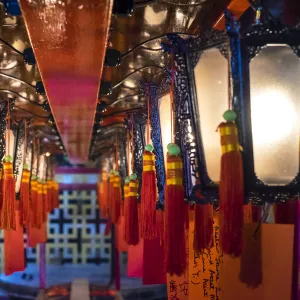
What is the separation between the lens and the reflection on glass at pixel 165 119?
2396mm

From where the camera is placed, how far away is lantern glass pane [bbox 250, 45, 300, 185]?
1.50m

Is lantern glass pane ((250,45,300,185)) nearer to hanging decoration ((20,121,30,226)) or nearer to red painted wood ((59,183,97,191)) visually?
hanging decoration ((20,121,30,226))

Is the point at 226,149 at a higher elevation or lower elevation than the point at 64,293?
higher

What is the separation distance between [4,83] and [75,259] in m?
9.20

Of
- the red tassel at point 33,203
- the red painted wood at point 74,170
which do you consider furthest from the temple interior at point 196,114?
the red painted wood at point 74,170

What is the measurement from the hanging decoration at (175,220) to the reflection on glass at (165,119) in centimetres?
57

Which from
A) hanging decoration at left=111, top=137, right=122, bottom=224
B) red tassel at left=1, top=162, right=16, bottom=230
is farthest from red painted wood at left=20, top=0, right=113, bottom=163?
hanging decoration at left=111, top=137, right=122, bottom=224

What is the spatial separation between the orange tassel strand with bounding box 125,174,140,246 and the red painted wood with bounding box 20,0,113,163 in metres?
0.77

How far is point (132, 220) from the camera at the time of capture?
2959 millimetres

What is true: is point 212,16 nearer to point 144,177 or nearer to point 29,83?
point 144,177

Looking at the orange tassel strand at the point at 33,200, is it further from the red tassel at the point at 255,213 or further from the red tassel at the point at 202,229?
the red tassel at the point at 202,229

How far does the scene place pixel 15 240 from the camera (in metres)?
4.09

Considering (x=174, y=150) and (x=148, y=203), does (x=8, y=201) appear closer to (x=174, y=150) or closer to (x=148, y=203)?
(x=148, y=203)

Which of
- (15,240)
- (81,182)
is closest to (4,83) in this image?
(15,240)
